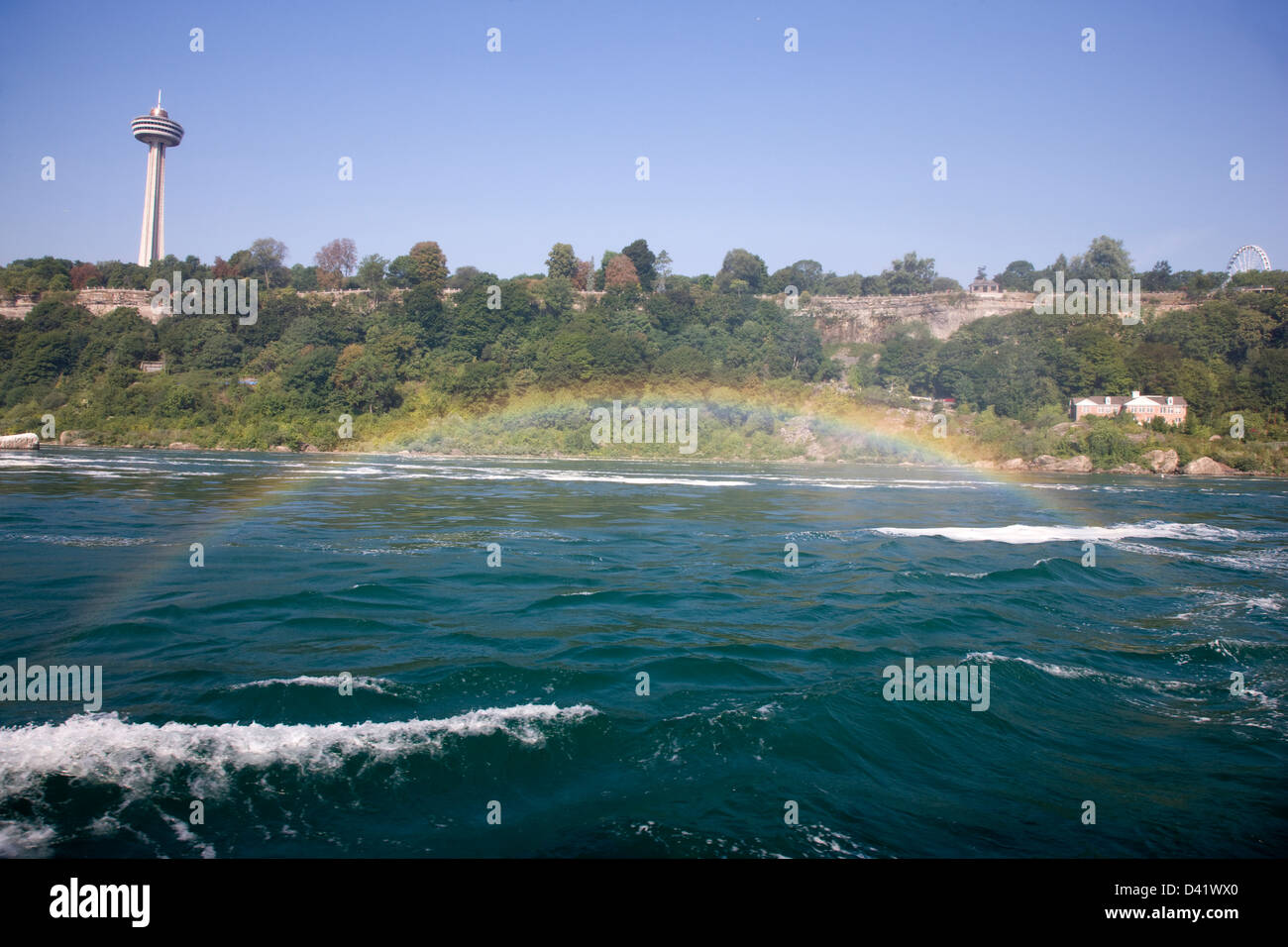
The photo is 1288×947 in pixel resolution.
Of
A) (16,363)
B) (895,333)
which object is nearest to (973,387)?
(895,333)

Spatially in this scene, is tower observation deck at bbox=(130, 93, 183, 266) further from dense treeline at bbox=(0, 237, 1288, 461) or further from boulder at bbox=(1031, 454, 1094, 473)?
boulder at bbox=(1031, 454, 1094, 473)

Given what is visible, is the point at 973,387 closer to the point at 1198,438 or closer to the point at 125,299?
the point at 1198,438

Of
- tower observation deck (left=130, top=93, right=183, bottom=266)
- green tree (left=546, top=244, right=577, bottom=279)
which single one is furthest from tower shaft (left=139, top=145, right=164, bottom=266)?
green tree (left=546, top=244, right=577, bottom=279)

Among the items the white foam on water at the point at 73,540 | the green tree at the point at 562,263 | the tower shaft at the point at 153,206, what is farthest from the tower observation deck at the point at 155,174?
the white foam on water at the point at 73,540

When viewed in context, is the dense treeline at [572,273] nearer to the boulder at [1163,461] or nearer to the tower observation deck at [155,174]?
the tower observation deck at [155,174]

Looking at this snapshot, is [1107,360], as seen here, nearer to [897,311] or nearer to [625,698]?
[897,311]

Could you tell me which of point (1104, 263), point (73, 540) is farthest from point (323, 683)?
point (1104, 263)
